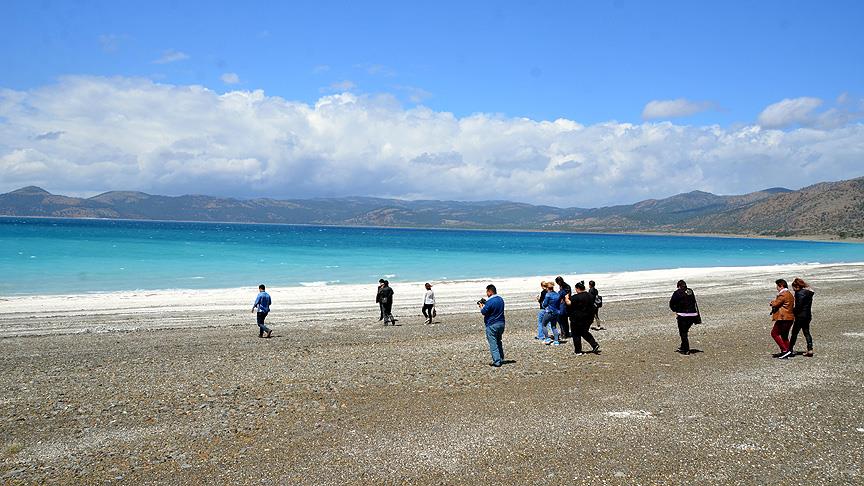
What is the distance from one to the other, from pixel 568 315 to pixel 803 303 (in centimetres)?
486

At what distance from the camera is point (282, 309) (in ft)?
82.3

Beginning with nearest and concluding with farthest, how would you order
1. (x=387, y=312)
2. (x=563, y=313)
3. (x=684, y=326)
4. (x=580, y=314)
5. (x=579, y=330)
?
(x=684, y=326), (x=580, y=314), (x=579, y=330), (x=563, y=313), (x=387, y=312)

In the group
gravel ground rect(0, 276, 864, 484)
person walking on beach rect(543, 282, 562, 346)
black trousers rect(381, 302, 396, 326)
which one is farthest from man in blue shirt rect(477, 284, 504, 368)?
black trousers rect(381, 302, 396, 326)

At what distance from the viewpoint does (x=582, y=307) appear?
44.4 ft

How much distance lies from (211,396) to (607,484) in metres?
6.73

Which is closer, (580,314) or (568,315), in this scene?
(580,314)

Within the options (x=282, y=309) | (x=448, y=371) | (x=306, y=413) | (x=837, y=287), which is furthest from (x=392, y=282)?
(x=306, y=413)

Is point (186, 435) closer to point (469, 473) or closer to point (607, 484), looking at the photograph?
point (469, 473)

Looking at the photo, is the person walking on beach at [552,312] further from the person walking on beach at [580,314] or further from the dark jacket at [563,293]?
the person walking on beach at [580,314]

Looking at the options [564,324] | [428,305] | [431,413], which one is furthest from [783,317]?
[428,305]

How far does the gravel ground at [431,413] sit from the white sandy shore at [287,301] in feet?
18.0

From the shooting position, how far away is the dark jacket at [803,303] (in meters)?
13.0

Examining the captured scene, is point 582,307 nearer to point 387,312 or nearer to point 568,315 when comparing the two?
point 568,315

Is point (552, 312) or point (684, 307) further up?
point (684, 307)
